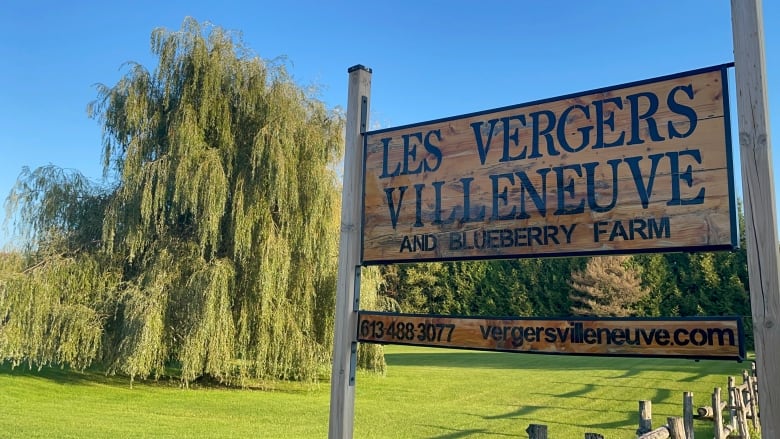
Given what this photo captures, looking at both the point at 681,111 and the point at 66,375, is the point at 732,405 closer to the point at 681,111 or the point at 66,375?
the point at 681,111

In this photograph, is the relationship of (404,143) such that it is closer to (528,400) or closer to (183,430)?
(183,430)

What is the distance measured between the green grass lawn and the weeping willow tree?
29.3 inches

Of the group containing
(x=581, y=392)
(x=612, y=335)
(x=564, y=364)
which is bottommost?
(x=581, y=392)

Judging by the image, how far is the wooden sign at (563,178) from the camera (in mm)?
2750

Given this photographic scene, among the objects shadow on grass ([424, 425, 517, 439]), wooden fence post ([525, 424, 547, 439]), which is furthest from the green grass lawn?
wooden fence post ([525, 424, 547, 439])

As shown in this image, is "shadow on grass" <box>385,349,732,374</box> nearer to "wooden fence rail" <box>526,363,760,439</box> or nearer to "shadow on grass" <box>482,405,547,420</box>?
"shadow on grass" <box>482,405,547,420</box>

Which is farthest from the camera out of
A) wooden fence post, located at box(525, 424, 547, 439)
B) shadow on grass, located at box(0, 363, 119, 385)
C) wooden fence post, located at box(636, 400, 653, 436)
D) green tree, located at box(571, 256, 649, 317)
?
green tree, located at box(571, 256, 649, 317)

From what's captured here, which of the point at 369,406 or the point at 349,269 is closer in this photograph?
the point at 349,269

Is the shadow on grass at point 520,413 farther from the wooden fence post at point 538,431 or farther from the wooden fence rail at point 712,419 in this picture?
the wooden fence post at point 538,431

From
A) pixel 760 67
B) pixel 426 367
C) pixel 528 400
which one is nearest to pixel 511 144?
pixel 760 67

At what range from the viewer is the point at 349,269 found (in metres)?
3.63

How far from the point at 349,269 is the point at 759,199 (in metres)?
2.03

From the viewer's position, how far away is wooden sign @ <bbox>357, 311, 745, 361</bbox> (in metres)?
2.58

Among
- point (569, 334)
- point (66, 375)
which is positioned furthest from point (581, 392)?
point (569, 334)
